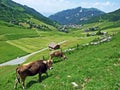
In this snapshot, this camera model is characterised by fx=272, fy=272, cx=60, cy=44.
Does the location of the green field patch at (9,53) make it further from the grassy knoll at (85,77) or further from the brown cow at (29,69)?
the brown cow at (29,69)

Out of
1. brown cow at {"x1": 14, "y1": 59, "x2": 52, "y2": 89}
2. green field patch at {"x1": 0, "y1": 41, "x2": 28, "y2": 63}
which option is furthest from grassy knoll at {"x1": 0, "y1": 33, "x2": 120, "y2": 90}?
green field patch at {"x1": 0, "y1": 41, "x2": 28, "y2": 63}

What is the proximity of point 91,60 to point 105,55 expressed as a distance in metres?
3.45

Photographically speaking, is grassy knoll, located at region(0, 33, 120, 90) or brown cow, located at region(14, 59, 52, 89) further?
brown cow, located at region(14, 59, 52, 89)

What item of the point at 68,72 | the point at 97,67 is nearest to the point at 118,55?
the point at 97,67

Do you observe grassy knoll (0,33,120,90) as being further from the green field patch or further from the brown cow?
the green field patch

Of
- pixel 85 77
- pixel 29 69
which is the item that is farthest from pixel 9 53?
pixel 85 77

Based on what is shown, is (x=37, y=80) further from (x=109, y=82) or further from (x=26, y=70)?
(x=109, y=82)

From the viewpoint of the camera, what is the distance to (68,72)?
30.4m

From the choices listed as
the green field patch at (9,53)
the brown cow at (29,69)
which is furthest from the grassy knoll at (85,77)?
the green field patch at (9,53)

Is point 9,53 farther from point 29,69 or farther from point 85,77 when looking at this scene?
point 85,77

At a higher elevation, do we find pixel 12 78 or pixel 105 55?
pixel 105 55

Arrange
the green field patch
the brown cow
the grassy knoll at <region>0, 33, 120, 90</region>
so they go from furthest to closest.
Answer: the green field patch → the brown cow → the grassy knoll at <region>0, 33, 120, 90</region>

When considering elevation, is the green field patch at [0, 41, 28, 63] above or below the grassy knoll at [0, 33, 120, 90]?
below

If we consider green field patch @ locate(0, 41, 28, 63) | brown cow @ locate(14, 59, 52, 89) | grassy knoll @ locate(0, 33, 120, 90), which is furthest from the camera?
green field patch @ locate(0, 41, 28, 63)
